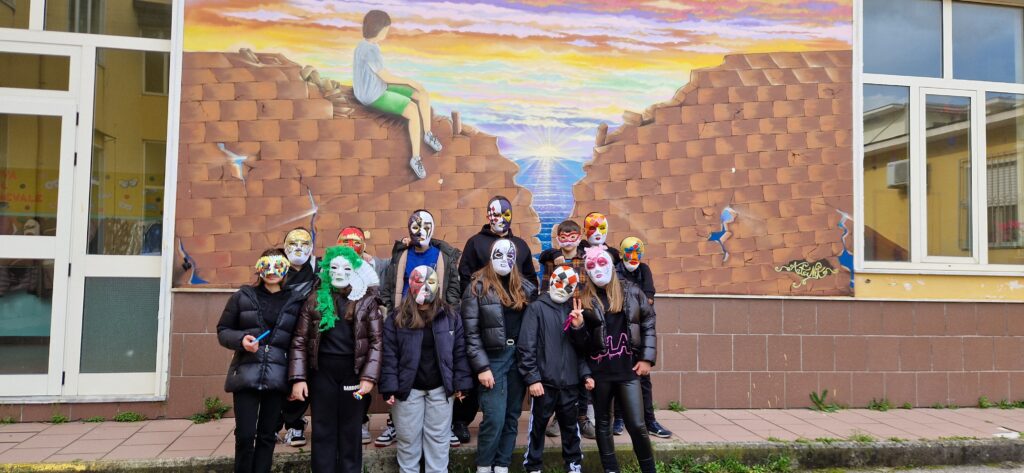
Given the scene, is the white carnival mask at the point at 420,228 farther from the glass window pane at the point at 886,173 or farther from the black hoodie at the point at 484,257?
the glass window pane at the point at 886,173

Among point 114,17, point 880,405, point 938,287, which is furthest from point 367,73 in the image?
point 938,287

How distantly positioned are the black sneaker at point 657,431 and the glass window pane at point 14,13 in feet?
22.6

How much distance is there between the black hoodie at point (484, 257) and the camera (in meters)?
5.52

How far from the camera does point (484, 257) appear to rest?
5504 mm

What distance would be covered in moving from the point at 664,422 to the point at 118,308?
5.27 metres

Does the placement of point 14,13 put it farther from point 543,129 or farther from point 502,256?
point 502,256

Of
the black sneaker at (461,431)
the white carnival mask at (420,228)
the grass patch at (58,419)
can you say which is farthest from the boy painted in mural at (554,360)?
the grass patch at (58,419)

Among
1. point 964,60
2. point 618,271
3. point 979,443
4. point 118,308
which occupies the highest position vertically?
point 964,60

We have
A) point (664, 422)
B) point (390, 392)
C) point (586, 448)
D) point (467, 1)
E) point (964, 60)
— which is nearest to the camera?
point (390, 392)

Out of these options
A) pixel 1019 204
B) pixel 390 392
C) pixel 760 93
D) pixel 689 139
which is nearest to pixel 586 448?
pixel 390 392

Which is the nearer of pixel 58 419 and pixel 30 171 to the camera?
pixel 58 419

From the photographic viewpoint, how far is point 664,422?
630cm

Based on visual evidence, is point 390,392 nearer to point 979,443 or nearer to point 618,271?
point 618,271

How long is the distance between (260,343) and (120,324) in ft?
8.88
